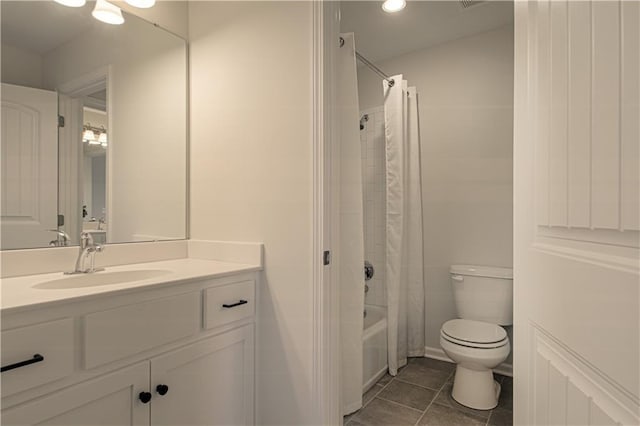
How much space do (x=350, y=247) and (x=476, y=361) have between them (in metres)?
0.92

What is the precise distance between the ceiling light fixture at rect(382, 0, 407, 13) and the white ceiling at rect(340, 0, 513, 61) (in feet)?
0.12

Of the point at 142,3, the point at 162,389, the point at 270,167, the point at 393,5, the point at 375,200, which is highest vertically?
the point at 393,5

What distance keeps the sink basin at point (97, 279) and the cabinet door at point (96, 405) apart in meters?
0.42

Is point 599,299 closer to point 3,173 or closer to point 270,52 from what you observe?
point 270,52

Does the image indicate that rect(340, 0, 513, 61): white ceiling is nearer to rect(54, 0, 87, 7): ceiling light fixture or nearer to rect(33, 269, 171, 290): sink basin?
rect(54, 0, 87, 7): ceiling light fixture

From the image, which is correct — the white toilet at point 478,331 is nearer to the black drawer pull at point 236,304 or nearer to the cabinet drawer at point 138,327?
the black drawer pull at point 236,304

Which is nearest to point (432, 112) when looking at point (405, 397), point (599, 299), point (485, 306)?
point (485, 306)

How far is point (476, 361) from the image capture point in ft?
5.74

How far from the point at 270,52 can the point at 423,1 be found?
3.86 ft

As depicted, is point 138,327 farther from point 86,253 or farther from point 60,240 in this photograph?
point 60,240

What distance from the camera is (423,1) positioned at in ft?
6.55

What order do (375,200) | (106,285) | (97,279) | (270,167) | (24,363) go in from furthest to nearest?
(375,200) < (270,167) < (97,279) < (106,285) < (24,363)

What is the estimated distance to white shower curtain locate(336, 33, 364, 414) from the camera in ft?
5.66

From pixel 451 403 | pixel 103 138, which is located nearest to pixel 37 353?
pixel 103 138
